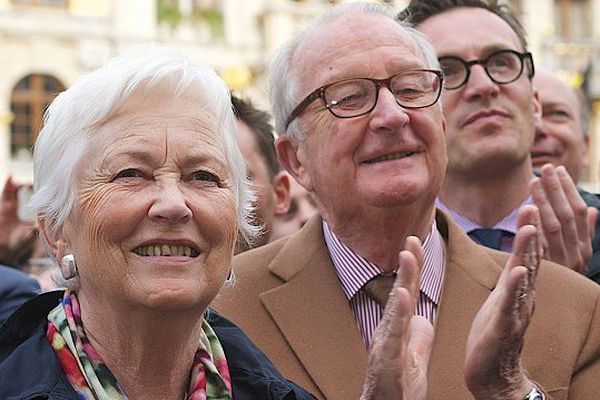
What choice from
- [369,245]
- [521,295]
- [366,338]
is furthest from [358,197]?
[521,295]

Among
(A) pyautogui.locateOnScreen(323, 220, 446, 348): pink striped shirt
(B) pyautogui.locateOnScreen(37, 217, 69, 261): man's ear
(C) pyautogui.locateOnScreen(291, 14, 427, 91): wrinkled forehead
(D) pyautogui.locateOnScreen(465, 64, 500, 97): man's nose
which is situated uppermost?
(C) pyautogui.locateOnScreen(291, 14, 427, 91): wrinkled forehead

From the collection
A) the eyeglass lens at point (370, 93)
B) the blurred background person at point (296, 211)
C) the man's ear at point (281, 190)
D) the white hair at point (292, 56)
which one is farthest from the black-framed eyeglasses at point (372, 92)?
the blurred background person at point (296, 211)

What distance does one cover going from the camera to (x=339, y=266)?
280cm

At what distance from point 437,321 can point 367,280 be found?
220 millimetres

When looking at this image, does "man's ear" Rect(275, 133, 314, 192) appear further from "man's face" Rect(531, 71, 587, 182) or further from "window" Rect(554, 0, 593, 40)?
"window" Rect(554, 0, 593, 40)

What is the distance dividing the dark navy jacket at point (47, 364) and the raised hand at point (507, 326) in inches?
16.0

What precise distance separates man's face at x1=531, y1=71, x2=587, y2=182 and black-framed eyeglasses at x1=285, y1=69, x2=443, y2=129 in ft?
5.30

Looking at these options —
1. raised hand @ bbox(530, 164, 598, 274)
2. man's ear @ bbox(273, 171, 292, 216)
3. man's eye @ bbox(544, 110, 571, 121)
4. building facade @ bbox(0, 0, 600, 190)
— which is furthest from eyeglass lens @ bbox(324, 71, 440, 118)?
building facade @ bbox(0, 0, 600, 190)

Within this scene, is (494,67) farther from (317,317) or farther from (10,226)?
(10,226)

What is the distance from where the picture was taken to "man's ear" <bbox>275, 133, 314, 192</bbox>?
291 cm

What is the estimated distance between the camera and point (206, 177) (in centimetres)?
214

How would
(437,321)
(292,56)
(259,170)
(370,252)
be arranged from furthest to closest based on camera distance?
(259,170) < (292,56) < (370,252) < (437,321)

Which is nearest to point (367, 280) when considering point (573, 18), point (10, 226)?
point (10, 226)

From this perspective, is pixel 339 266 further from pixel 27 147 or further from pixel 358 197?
pixel 27 147
